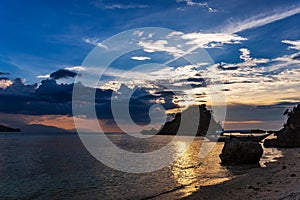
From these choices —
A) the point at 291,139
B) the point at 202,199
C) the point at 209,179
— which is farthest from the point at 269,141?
the point at 202,199

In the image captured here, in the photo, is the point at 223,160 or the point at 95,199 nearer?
the point at 95,199

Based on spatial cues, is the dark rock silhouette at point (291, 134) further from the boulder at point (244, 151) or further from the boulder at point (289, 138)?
the boulder at point (244, 151)

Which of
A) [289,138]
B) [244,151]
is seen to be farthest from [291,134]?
[244,151]

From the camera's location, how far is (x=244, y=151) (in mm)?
46438

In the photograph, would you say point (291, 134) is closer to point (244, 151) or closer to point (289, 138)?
point (289, 138)

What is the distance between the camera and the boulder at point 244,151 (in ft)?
149

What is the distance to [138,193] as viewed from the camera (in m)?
29.1

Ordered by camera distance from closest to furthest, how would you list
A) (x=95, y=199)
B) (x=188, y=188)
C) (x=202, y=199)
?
1. (x=202, y=199)
2. (x=95, y=199)
3. (x=188, y=188)

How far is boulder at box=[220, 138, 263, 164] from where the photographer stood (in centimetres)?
4544

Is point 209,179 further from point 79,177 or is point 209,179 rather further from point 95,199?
point 79,177

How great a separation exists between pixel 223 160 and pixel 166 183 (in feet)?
62.0

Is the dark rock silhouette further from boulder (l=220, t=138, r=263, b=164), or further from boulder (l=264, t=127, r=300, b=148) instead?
boulder (l=220, t=138, r=263, b=164)

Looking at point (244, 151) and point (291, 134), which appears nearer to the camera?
point (244, 151)

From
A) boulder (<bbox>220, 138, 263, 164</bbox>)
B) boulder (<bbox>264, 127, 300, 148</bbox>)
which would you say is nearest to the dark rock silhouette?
boulder (<bbox>264, 127, 300, 148</bbox>)
